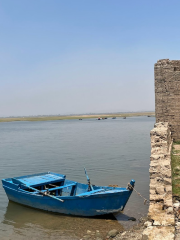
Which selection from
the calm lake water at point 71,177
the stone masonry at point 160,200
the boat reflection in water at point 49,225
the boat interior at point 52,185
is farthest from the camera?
→ the boat interior at point 52,185

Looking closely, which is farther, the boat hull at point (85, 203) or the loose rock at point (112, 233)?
the boat hull at point (85, 203)

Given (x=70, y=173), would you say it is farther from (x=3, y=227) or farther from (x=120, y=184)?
(x=3, y=227)

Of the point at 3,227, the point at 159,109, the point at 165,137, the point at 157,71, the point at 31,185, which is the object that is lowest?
the point at 3,227

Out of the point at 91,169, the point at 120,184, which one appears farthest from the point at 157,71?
the point at 91,169

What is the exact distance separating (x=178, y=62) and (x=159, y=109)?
242 cm

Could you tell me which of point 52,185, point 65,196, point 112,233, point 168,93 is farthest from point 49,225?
point 168,93

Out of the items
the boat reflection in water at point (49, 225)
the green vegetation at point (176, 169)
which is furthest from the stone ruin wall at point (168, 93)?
the boat reflection in water at point (49, 225)

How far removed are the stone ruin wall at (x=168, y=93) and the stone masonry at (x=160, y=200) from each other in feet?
13.7

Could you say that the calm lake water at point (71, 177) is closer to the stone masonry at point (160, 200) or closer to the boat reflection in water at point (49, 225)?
the boat reflection in water at point (49, 225)

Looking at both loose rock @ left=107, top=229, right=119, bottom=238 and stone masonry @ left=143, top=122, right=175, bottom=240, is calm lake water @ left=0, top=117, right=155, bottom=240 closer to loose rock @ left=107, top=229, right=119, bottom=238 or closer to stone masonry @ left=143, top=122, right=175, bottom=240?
loose rock @ left=107, top=229, right=119, bottom=238

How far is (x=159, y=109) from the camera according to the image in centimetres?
1301

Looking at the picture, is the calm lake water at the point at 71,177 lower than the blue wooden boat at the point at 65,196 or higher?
lower

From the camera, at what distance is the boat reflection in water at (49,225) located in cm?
816

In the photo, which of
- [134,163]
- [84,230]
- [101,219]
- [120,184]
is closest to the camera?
[84,230]
